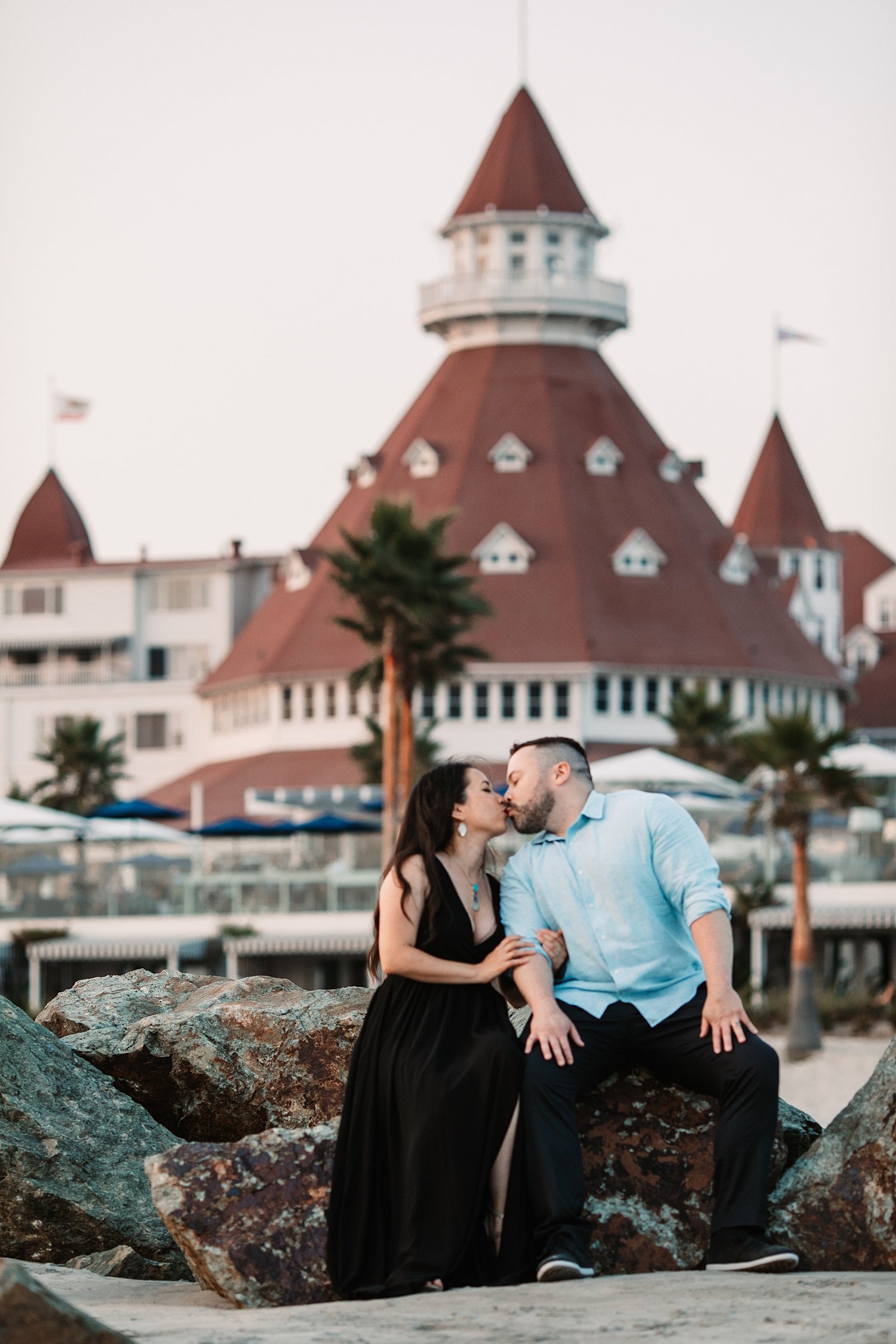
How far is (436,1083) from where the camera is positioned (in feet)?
24.1

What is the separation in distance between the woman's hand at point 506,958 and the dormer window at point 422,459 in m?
66.5

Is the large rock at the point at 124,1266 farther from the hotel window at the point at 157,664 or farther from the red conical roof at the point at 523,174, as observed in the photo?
the red conical roof at the point at 523,174

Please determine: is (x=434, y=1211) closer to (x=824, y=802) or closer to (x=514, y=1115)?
(x=514, y=1115)

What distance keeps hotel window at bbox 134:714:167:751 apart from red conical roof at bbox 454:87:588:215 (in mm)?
20146

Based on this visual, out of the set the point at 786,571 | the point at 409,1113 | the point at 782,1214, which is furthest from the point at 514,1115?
the point at 786,571

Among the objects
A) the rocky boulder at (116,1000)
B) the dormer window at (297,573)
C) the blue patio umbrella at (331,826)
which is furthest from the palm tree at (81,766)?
the rocky boulder at (116,1000)

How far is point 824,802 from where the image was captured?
38.6 meters

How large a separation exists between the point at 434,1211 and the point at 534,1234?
12.5 inches

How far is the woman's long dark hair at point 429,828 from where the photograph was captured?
25.4ft

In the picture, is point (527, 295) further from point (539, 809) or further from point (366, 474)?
point (539, 809)

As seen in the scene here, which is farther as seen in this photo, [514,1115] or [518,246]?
[518,246]

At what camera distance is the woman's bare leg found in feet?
23.9

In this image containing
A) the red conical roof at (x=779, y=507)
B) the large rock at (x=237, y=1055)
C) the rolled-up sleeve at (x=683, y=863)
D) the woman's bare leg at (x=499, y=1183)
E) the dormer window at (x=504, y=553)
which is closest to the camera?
the woman's bare leg at (x=499, y=1183)

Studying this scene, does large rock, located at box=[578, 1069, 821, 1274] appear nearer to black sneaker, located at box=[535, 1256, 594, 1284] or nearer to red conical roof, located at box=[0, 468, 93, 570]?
black sneaker, located at box=[535, 1256, 594, 1284]
